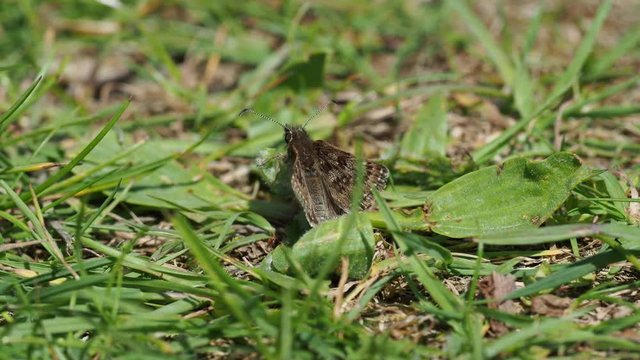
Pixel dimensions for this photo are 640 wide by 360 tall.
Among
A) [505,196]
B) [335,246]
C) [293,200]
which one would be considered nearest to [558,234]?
[505,196]

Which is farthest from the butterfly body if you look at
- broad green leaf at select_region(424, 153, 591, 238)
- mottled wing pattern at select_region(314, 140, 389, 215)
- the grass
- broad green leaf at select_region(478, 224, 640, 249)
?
broad green leaf at select_region(478, 224, 640, 249)

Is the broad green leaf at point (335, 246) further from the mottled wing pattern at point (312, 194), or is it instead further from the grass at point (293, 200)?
the mottled wing pattern at point (312, 194)

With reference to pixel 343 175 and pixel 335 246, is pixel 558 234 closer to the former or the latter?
pixel 335 246

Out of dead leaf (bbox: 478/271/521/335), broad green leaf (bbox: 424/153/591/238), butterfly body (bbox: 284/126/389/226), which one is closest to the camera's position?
dead leaf (bbox: 478/271/521/335)

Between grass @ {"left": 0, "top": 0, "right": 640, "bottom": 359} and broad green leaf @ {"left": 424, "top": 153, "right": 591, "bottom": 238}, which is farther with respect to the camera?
broad green leaf @ {"left": 424, "top": 153, "right": 591, "bottom": 238}

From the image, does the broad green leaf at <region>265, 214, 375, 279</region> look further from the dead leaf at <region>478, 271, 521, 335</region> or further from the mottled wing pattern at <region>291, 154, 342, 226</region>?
the dead leaf at <region>478, 271, 521, 335</region>

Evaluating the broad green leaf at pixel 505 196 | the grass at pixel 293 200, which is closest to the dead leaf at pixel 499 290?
the grass at pixel 293 200

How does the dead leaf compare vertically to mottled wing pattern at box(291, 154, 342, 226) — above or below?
below
